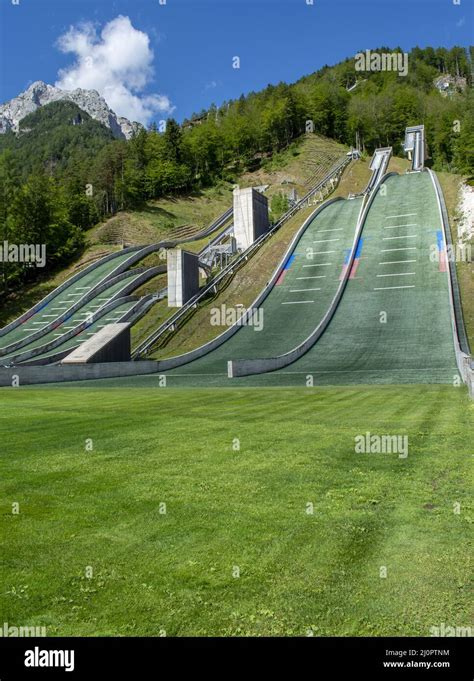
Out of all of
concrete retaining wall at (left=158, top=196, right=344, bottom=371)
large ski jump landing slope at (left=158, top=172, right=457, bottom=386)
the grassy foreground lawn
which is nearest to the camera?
the grassy foreground lawn

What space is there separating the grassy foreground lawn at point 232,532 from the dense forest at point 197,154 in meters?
57.9

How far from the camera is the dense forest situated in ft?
217

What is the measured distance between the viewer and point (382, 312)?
35.2 metres

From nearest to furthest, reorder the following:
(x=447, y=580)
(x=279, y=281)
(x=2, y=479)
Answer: (x=447, y=580) → (x=2, y=479) → (x=279, y=281)

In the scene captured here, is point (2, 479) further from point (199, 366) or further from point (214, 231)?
point (214, 231)

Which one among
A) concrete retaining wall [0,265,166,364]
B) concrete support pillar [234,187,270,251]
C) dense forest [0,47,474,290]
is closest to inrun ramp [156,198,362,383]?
concrete support pillar [234,187,270,251]

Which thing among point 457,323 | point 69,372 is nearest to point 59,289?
point 69,372

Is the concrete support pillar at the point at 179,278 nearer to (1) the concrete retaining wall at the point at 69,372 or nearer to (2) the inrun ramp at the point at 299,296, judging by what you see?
(2) the inrun ramp at the point at 299,296

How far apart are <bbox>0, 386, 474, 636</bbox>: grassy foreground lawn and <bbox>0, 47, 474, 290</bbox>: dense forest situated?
5790 cm

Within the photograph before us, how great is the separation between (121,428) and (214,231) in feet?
210

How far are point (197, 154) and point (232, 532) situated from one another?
10018 centimetres

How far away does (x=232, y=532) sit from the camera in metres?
5.74

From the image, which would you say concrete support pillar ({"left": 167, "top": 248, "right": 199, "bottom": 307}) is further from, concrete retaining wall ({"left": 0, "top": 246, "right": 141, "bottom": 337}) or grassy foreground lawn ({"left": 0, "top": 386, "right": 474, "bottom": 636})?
grassy foreground lawn ({"left": 0, "top": 386, "right": 474, "bottom": 636})
